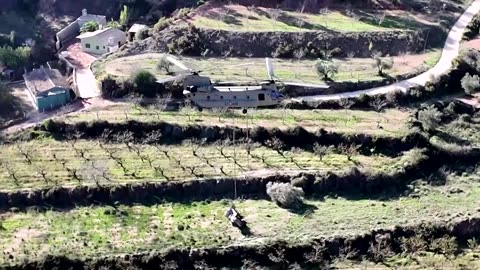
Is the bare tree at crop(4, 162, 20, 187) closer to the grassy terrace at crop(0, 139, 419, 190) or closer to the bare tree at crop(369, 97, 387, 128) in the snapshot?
the grassy terrace at crop(0, 139, 419, 190)

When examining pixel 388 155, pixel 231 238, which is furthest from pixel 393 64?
pixel 231 238

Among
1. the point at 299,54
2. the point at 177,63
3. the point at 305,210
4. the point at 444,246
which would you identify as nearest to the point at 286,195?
the point at 305,210

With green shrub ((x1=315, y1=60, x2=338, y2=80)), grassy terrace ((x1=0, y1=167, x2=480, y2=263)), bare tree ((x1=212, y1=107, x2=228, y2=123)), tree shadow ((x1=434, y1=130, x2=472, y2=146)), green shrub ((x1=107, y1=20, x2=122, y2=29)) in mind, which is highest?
green shrub ((x1=315, y1=60, x2=338, y2=80))

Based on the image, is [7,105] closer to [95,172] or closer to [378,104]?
[95,172]

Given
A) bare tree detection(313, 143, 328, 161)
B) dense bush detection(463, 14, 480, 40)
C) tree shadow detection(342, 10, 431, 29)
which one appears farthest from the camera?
tree shadow detection(342, 10, 431, 29)

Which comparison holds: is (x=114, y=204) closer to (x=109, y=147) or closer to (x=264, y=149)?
(x=109, y=147)

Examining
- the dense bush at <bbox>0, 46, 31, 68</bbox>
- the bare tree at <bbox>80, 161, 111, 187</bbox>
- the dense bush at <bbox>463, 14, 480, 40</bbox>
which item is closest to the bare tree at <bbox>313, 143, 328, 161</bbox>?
the bare tree at <bbox>80, 161, 111, 187</bbox>

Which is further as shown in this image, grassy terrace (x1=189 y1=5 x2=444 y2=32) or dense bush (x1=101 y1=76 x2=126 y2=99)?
grassy terrace (x1=189 y1=5 x2=444 y2=32)
